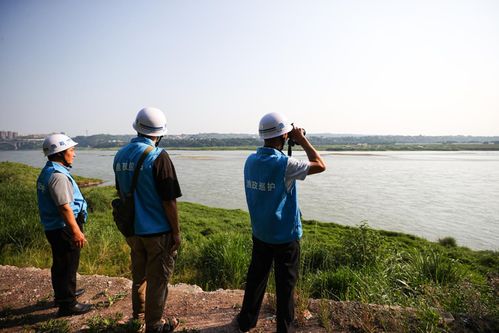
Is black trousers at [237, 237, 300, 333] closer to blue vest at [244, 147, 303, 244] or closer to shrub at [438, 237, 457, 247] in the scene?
blue vest at [244, 147, 303, 244]

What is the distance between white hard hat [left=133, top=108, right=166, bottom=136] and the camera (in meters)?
3.02

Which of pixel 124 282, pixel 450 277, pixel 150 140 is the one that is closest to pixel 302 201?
pixel 450 277

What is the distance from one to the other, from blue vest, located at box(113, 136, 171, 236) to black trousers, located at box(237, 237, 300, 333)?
1.03 meters

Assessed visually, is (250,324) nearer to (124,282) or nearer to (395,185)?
(124,282)

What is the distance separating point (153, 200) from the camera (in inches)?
114

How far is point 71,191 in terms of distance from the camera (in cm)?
349

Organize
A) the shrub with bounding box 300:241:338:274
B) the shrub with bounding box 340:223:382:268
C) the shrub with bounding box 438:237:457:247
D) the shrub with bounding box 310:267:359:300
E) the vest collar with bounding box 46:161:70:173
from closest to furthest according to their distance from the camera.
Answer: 1. the vest collar with bounding box 46:161:70:173
2. the shrub with bounding box 310:267:359:300
3. the shrub with bounding box 340:223:382:268
4. the shrub with bounding box 300:241:338:274
5. the shrub with bounding box 438:237:457:247

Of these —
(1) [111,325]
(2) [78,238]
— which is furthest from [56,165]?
(1) [111,325]

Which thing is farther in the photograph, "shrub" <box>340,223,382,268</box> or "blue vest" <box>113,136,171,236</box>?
"shrub" <box>340,223,382,268</box>

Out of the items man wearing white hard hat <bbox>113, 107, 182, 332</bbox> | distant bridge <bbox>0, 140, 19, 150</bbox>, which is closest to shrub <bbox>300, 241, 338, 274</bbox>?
man wearing white hard hat <bbox>113, 107, 182, 332</bbox>

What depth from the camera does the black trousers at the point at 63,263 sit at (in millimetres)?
3537

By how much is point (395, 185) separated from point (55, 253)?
34.2 m

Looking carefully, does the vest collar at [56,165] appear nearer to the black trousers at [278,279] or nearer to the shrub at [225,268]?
the black trousers at [278,279]

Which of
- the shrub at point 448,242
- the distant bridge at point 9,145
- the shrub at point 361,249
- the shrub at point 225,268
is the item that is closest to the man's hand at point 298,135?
the shrub at point 225,268
